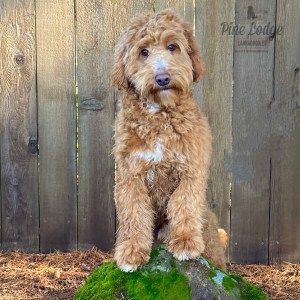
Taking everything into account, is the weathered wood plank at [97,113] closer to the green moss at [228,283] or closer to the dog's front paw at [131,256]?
the dog's front paw at [131,256]

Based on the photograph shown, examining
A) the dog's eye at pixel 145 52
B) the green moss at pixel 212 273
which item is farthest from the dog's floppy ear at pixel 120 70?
the green moss at pixel 212 273

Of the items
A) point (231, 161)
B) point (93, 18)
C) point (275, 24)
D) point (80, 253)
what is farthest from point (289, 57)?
point (80, 253)

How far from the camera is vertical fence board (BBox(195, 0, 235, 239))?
508cm

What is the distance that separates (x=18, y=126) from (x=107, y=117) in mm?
733

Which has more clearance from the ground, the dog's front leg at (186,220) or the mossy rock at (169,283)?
the dog's front leg at (186,220)

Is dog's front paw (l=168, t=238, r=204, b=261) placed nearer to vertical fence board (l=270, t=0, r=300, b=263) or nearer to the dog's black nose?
the dog's black nose

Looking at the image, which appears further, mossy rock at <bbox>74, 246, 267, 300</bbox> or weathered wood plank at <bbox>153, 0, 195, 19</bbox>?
weathered wood plank at <bbox>153, 0, 195, 19</bbox>

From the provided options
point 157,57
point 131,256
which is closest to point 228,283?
point 131,256

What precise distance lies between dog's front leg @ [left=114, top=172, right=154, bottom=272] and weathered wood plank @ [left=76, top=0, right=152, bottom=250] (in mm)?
1522

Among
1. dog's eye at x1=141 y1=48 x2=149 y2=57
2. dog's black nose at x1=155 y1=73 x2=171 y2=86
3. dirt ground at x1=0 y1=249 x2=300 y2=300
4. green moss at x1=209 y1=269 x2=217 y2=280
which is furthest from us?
dirt ground at x1=0 y1=249 x2=300 y2=300

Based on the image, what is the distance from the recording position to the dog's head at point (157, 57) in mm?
3521

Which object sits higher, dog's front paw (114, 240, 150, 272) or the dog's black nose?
the dog's black nose

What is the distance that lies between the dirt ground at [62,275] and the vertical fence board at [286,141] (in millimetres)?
247

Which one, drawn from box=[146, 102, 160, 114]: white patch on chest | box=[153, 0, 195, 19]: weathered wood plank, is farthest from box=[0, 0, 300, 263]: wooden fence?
box=[146, 102, 160, 114]: white patch on chest
